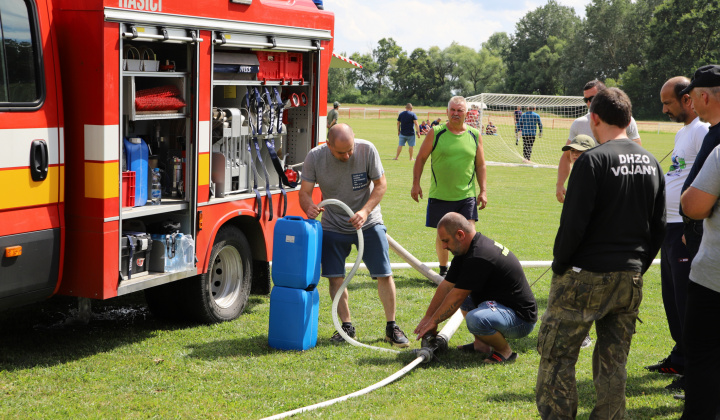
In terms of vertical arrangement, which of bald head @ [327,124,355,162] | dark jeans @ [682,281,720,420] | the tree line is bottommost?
dark jeans @ [682,281,720,420]

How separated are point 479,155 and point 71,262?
4.26 m

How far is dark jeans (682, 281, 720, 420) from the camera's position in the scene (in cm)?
406

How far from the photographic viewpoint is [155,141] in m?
6.08

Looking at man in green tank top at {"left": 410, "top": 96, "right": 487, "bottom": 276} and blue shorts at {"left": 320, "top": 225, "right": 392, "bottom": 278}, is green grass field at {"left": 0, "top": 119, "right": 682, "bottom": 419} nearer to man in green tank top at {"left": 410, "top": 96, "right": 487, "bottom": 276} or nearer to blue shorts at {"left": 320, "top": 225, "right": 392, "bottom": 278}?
blue shorts at {"left": 320, "top": 225, "right": 392, "bottom": 278}

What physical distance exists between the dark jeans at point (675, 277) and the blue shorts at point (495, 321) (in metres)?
1.00

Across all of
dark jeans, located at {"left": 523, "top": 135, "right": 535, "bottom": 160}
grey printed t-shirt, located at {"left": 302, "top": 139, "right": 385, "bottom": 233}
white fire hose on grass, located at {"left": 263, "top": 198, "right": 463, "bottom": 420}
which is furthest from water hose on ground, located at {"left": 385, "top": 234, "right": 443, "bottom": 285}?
dark jeans, located at {"left": 523, "top": 135, "right": 535, "bottom": 160}

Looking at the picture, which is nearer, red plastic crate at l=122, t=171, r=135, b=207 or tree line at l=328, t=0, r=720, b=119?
red plastic crate at l=122, t=171, r=135, b=207

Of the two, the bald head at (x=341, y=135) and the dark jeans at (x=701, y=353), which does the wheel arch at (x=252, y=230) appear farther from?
the dark jeans at (x=701, y=353)

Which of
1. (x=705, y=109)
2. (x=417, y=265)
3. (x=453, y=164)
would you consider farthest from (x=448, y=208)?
(x=705, y=109)

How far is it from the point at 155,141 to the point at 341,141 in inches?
59.5

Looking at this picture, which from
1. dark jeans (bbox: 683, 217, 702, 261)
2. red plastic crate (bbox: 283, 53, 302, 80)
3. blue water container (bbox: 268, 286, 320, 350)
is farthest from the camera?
red plastic crate (bbox: 283, 53, 302, 80)

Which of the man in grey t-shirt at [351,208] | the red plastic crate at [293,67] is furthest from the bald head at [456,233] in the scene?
the red plastic crate at [293,67]

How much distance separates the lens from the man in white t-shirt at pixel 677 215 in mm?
5102

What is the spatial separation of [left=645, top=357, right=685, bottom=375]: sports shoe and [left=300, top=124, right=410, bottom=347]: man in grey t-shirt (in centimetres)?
190
